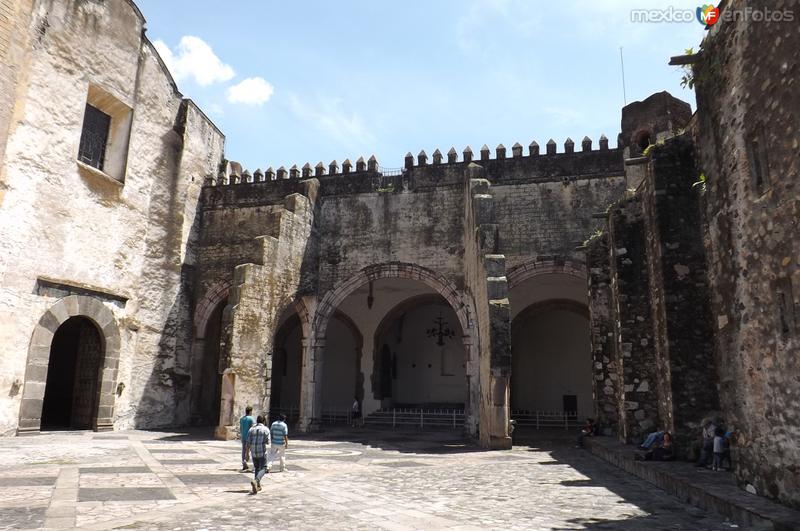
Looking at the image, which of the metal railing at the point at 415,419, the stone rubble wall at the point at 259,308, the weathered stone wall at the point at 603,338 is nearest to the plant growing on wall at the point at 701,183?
the weathered stone wall at the point at 603,338

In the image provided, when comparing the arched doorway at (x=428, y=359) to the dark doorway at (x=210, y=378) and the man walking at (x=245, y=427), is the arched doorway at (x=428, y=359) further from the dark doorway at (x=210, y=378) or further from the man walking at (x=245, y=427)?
the man walking at (x=245, y=427)

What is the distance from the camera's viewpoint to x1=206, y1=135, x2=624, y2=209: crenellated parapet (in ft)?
51.2

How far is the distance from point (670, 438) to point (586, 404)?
45.7ft

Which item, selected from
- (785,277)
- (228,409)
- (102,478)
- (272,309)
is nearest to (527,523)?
(785,277)

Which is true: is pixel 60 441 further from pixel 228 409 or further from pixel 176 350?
pixel 176 350

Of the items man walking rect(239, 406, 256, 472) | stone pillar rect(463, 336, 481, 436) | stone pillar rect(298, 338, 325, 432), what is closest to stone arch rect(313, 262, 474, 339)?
stone pillar rect(298, 338, 325, 432)

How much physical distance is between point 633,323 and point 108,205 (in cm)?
1211

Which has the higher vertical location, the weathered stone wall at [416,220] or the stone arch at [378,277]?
the weathered stone wall at [416,220]

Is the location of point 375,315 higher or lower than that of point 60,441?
higher

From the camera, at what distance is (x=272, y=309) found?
14195 millimetres

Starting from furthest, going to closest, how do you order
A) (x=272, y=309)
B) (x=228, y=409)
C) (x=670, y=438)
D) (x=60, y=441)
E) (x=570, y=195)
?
(x=570, y=195) → (x=272, y=309) → (x=228, y=409) → (x=60, y=441) → (x=670, y=438)

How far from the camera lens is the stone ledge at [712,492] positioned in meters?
4.70

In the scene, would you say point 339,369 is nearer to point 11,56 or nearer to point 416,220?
point 416,220

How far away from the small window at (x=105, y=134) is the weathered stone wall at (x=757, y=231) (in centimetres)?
1297
